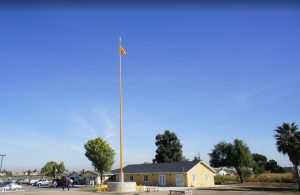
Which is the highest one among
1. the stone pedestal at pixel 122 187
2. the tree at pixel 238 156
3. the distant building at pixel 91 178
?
the tree at pixel 238 156

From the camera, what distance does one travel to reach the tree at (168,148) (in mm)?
97562

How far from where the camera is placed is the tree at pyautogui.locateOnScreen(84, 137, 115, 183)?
69.6 m

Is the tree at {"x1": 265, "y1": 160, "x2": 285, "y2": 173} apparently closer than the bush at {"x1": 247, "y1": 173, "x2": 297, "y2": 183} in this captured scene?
No

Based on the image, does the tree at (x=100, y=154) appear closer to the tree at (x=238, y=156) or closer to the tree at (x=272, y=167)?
the tree at (x=238, y=156)

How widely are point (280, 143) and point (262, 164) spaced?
2791 inches

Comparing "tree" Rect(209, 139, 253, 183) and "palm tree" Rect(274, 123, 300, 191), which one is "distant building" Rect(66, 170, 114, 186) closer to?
"tree" Rect(209, 139, 253, 183)

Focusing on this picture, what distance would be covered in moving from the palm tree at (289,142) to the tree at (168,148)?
50.1 metres

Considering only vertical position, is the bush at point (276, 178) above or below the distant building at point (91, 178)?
below

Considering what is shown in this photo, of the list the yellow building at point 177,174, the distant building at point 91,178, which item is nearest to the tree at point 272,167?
the yellow building at point 177,174

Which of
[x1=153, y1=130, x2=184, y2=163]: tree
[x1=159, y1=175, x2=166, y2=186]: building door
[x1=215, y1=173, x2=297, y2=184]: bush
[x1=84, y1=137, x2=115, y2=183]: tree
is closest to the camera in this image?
[x1=159, y1=175, x2=166, y2=186]: building door

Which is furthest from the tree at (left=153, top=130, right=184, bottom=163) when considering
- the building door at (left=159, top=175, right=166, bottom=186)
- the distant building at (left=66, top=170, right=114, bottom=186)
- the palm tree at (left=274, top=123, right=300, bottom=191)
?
Result: the palm tree at (left=274, top=123, right=300, bottom=191)

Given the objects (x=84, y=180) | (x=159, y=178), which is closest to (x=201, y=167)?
(x=159, y=178)

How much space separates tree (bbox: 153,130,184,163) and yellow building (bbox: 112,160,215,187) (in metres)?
31.0

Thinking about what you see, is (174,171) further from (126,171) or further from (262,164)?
(262,164)
